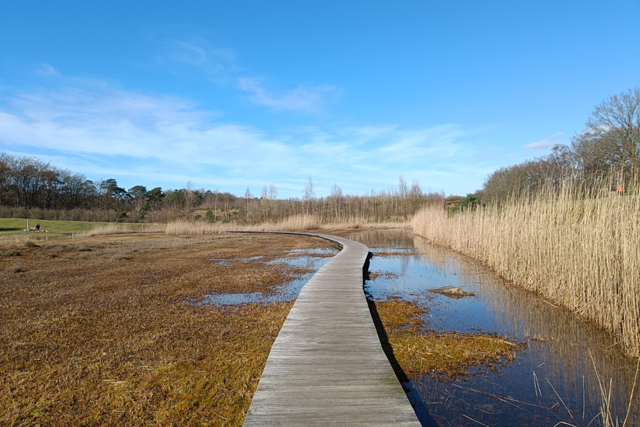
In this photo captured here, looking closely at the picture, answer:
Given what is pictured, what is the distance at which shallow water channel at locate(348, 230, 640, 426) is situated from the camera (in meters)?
2.53

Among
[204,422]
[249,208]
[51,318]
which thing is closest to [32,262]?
[51,318]

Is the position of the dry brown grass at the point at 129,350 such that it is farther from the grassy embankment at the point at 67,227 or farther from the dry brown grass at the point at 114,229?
the grassy embankment at the point at 67,227

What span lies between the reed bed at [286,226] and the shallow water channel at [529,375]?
57.4 ft

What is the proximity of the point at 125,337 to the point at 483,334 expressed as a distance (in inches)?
157

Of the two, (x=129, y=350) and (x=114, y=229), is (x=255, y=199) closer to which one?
(x=114, y=229)

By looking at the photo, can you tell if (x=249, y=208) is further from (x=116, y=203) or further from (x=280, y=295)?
(x=280, y=295)

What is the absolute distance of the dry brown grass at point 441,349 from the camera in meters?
3.21

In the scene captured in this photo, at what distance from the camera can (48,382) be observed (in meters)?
2.81

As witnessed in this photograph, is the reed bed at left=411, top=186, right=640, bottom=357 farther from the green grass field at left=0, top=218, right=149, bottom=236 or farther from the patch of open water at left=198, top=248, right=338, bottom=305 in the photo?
the green grass field at left=0, top=218, right=149, bottom=236

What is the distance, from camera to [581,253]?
14.2 ft

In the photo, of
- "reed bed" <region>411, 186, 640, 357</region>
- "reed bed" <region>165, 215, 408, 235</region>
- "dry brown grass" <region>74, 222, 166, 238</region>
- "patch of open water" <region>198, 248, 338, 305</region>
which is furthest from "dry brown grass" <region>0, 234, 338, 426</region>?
"dry brown grass" <region>74, 222, 166, 238</region>

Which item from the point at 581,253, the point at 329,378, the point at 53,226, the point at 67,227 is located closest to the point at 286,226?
the point at 67,227

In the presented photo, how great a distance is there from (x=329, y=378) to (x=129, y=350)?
2130mm

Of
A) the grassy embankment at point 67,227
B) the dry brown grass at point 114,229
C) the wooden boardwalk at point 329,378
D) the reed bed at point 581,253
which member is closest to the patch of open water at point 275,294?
the wooden boardwalk at point 329,378
